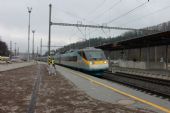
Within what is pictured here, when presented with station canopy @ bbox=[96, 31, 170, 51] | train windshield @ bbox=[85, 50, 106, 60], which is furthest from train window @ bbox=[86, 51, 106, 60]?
station canopy @ bbox=[96, 31, 170, 51]

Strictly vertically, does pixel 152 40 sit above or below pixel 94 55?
above

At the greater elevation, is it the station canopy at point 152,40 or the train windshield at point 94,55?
the station canopy at point 152,40

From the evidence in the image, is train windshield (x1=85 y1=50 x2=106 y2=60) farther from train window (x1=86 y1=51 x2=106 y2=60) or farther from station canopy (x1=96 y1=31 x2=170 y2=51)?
station canopy (x1=96 y1=31 x2=170 y2=51)

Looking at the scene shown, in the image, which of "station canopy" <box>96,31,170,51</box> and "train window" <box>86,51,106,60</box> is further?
"train window" <box>86,51,106,60</box>

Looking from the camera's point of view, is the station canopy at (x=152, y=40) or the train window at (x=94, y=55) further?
the train window at (x=94, y=55)

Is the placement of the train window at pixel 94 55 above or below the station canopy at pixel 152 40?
below

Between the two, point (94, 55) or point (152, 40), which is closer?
point (94, 55)

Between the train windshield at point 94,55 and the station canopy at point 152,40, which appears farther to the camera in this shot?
the train windshield at point 94,55

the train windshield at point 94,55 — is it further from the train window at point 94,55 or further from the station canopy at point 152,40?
the station canopy at point 152,40

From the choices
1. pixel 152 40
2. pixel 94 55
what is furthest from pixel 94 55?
pixel 152 40

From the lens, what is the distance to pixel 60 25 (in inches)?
1551

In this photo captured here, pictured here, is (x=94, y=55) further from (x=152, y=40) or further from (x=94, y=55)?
(x=152, y=40)

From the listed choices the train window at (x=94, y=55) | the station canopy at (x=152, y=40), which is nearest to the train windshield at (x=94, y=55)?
the train window at (x=94, y=55)

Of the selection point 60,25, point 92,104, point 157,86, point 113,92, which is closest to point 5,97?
point 92,104
